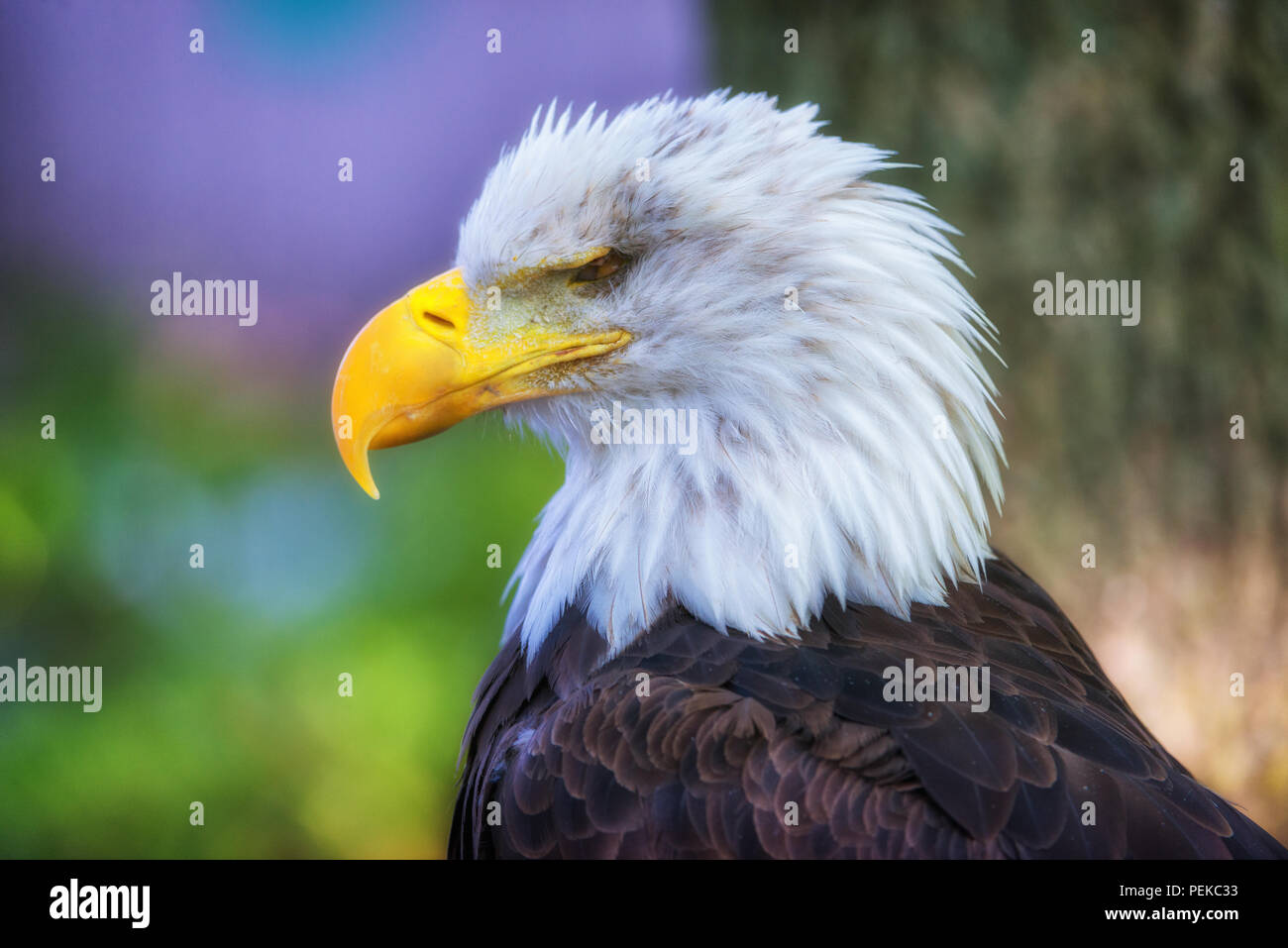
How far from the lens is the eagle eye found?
1.84 metres

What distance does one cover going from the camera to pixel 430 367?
1788mm

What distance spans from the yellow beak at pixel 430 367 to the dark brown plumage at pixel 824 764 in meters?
0.45

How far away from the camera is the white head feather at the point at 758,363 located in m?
1.76

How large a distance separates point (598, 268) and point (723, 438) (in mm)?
362

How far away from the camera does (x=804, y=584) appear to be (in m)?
1.73

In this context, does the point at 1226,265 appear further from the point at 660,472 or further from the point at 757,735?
the point at 757,735

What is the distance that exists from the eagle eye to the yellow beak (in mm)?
96

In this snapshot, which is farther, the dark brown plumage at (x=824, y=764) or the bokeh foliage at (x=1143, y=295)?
the bokeh foliage at (x=1143, y=295)

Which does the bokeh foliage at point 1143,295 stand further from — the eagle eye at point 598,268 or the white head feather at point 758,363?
the eagle eye at point 598,268

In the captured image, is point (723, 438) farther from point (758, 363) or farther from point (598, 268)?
point (598, 268)

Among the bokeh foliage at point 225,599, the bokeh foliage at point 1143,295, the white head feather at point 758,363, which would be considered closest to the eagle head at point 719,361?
the white head feather at point 758,363

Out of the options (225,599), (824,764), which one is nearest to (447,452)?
(225,599)
